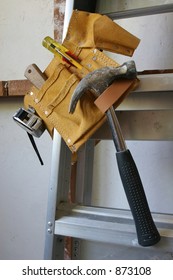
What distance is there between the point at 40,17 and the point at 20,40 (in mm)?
125

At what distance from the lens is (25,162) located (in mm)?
1149

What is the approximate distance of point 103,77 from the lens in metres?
0.56

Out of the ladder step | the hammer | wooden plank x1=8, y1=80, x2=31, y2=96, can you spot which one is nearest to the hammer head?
the hammer

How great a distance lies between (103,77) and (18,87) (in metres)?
0.59

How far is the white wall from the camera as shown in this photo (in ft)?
3.63

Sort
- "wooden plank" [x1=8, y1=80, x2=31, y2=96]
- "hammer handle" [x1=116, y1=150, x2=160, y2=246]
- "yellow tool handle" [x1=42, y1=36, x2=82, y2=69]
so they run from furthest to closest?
"wooden plank" [x1=8, y1=80, x2=31, y2=96] → "yellow tool handle" [x1=42, y1=36, x2=82, y2=69] → "hammer handle" [x1=116, y1=150, x2=160, y2=246]

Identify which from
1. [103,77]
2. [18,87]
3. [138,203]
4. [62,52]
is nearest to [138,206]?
[138,203]

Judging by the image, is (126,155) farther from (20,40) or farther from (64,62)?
(20,40)

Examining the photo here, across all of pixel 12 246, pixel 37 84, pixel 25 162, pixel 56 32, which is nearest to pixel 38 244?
pixel 12 246

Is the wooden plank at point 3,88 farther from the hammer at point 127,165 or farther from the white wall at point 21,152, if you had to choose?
the hammer at point 127,165

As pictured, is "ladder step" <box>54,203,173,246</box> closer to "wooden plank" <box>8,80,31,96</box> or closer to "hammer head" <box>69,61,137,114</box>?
"hammer head" <box>69,61,137,114</box>

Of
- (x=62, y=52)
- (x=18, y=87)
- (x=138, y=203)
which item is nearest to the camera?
(x=138, y=203)

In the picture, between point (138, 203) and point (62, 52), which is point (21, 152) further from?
point (138, 203)

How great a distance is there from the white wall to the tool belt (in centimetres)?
45
